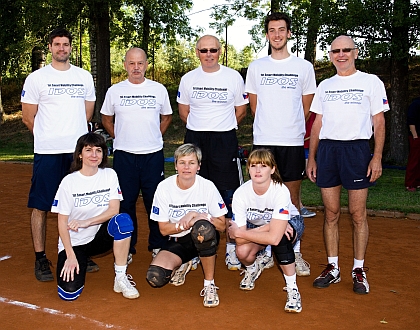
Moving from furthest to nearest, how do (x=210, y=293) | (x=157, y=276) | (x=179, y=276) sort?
1. (x=179, y=276)
2. (x=157, y=276)
3. (x=210, y=293)

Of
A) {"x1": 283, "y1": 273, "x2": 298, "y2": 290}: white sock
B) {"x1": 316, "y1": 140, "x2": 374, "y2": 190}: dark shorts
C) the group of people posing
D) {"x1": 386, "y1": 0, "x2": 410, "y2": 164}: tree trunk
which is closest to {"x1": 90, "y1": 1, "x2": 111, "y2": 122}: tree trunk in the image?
{"x1": 386, "y1": 0, "x2": 410, "y2": 164}: tree trunk

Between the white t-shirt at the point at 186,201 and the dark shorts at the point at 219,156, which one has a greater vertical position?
the dark shorts at the point at 219,156

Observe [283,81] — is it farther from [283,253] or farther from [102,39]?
[102,39]

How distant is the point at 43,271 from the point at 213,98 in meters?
2.46

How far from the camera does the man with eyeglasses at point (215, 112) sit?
619 cm

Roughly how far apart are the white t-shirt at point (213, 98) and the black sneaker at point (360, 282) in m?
1.97

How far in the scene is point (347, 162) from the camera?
17.9 ft

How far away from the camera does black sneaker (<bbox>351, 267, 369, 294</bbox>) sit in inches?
210

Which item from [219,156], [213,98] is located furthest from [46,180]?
[213,98]

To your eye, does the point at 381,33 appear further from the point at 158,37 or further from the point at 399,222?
the point at 158,37

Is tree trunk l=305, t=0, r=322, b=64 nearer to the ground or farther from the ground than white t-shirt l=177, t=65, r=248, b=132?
farther from the ground

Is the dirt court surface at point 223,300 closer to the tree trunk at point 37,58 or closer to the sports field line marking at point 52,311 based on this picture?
the sports field line marking at point 52,311

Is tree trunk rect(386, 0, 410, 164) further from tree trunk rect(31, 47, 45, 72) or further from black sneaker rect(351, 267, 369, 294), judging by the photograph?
tree trunk rect(31, 47, 45, 72)

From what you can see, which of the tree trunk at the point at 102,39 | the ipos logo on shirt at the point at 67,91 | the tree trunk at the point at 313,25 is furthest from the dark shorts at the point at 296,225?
the tree trunk at the point at 102,39
